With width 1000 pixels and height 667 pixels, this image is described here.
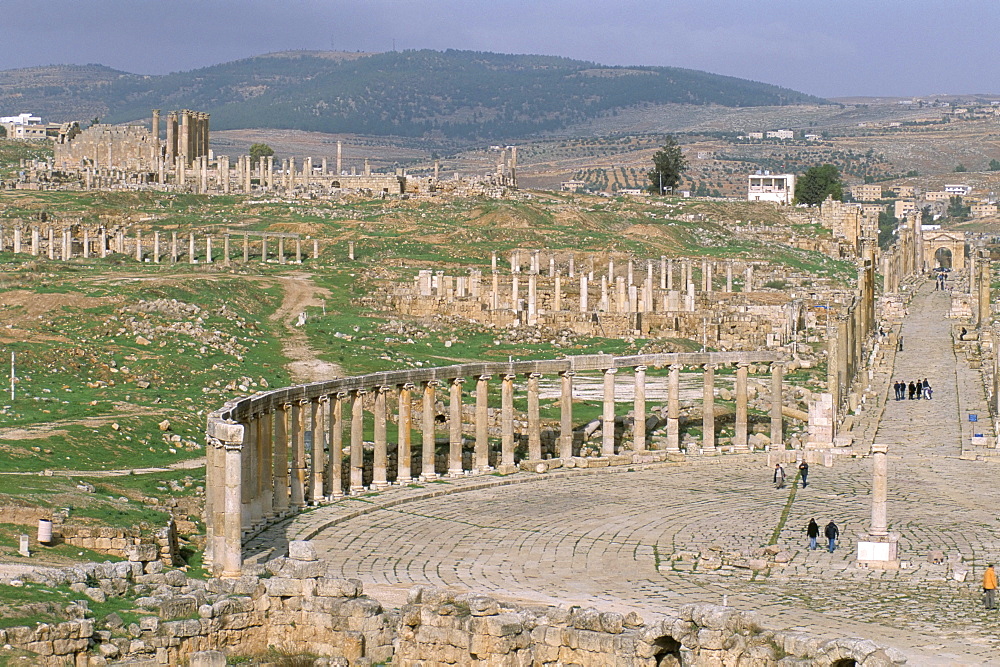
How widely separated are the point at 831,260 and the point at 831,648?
94.0m

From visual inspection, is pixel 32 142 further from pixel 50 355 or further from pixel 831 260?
pixel 50 355

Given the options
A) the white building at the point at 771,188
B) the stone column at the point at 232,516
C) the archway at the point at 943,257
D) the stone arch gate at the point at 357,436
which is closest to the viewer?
the stone column at the point at 232,516

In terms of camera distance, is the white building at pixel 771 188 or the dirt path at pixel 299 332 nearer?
the dirt path at pixel 299 332

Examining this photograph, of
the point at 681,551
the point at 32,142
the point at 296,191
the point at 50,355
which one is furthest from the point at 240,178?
the point at 681,551

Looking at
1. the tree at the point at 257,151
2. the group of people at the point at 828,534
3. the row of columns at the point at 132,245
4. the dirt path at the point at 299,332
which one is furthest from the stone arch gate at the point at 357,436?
the tree at the point at 257,151

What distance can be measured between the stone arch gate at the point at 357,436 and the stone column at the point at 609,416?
0.03 meters

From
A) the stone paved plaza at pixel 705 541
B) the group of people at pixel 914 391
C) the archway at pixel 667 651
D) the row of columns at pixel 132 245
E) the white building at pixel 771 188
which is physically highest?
the white building at pixel 771 188

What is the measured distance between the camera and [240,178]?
440ft

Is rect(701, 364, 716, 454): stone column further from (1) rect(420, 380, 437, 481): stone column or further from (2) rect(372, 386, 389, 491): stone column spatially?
(2) rect(372, 386, 389, 491): stone column

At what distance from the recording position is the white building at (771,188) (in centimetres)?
17662

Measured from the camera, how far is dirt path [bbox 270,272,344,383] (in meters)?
56.6

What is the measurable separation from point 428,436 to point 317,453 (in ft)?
16.6

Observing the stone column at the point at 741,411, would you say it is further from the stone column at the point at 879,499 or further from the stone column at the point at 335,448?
the stone column at the point at 879,499

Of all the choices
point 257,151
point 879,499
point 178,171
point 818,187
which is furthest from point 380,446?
point 257,151
